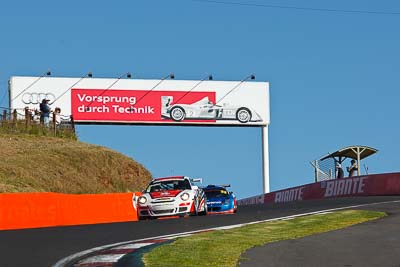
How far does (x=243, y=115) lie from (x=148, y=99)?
6806mm

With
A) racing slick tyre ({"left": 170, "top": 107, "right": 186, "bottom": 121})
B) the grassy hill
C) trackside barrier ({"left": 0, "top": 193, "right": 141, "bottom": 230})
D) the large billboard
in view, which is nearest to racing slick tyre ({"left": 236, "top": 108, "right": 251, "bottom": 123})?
the large billboard

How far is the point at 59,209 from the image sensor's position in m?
24.4

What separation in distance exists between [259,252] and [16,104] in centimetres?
4803

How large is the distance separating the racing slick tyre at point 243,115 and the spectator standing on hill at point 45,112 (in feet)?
58.0

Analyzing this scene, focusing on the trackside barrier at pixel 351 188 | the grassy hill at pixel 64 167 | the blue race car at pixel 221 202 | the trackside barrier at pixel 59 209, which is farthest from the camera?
the grassy hill at pixel 64 167

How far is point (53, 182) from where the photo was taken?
39094mm

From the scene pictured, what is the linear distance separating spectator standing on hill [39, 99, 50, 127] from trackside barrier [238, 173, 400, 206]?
12647 millimetres

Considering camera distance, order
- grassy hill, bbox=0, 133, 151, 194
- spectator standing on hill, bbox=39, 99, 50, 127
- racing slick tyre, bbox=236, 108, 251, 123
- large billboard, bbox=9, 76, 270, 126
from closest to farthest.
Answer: grassy hill, bbox=0, 133, 151, 194 → spectator standing on hill, bbox=39, 99, 50, 127 → large billboard, bbox=9, 76, 270, 126 → racing slick tyre, bbox=236, 108, 251, 123

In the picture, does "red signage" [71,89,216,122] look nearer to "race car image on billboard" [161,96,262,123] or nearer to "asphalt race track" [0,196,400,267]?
"race car image on billboard" [161,96,262,123]

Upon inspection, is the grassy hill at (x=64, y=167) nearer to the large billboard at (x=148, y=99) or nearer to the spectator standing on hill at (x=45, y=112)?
the spectator standing on hill at (x=45, y=112)

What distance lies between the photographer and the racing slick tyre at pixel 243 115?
61438 mm

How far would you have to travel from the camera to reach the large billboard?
193 feet

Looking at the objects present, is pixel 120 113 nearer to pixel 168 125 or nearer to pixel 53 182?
pixel 168 125

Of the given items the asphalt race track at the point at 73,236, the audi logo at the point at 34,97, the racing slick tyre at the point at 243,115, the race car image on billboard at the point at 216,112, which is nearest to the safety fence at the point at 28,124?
the audi logo at the point at 34,97
